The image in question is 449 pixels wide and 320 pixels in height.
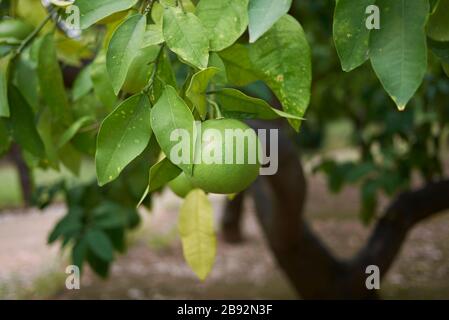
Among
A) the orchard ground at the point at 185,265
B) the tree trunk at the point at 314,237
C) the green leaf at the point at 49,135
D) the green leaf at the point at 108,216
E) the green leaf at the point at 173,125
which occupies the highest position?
the green leaf at the point at 173,125

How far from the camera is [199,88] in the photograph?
24.0 inches

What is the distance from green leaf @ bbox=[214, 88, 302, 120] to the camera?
0.65 m

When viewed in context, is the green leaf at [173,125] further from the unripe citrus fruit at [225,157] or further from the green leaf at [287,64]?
the green leaf at [287,64]

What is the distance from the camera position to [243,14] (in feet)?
2.11

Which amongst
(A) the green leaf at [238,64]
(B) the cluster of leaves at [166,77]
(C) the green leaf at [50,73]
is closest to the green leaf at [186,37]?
(B) the cluster of leaves at [166,77]

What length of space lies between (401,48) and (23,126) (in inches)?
22.2

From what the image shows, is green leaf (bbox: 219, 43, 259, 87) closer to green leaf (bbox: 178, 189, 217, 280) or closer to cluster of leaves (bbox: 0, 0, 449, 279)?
cluster of leaves (bbox: 0, 0, 449, 279)

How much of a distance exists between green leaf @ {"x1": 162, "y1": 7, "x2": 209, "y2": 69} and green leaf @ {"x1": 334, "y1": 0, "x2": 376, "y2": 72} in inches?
5.4

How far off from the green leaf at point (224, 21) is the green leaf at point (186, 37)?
2 centimetres

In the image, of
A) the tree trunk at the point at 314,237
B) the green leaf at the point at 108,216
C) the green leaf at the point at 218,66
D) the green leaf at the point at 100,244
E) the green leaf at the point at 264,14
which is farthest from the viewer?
the tree trunk at the point at 314,237

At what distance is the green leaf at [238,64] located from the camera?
2.35 feet

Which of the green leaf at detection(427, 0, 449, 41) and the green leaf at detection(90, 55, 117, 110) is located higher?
the green leaf at detection(427, 0, 449, 41)

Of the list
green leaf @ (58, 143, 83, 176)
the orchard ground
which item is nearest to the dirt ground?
the orchard ground
